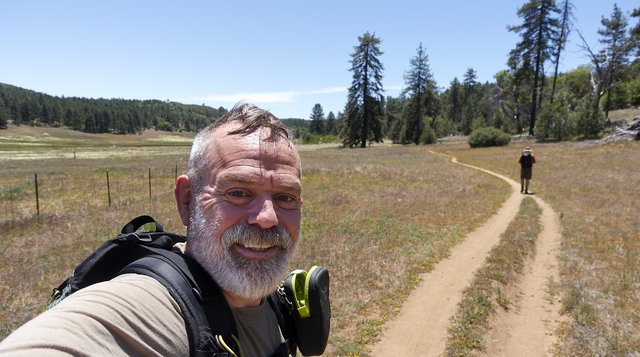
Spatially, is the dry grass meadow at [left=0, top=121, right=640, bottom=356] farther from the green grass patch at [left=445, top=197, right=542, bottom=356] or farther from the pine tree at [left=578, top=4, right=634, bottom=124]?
the pine tree at [left=578, top=4, right=634, bottom=124]

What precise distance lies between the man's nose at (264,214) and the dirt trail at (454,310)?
463 cm

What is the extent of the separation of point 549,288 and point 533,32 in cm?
5323

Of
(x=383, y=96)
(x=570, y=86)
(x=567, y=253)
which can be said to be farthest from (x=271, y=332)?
(x=570, y=86)

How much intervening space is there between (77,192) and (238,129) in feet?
78.6

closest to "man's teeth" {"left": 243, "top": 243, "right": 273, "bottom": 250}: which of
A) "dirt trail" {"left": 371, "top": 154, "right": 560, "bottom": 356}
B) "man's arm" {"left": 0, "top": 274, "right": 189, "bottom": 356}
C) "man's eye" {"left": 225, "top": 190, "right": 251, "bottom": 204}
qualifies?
"man's eye" {"left": 225, "top": 190, "right": 251, "bottom": 204}

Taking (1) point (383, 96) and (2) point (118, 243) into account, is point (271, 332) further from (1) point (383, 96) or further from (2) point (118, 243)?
(1) point (383, 96)

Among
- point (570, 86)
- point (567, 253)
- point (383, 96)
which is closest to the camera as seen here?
point (567, 253)

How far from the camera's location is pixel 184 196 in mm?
2238

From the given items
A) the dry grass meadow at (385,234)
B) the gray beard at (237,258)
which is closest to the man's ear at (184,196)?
the gray beard at (237,258)

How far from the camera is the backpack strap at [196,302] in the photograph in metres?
1.49

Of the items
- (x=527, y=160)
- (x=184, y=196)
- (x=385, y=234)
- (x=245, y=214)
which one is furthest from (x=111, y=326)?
(x=527, y=160)

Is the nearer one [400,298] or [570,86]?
[400,298]

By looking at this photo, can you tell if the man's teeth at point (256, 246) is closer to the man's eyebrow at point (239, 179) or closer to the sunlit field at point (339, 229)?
the man's eyebrow at point (239, 179)

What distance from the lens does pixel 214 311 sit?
1.62 meters
